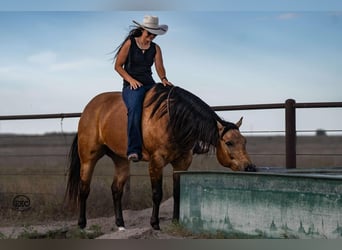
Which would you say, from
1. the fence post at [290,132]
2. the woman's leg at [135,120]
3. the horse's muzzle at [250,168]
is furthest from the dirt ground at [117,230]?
the fence post at [290,132]

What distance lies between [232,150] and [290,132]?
Answer: 1155 mm

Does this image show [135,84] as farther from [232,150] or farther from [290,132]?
[290,132]

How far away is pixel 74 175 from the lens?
18.4 feet

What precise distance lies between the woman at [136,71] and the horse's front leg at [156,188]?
0.52 feet

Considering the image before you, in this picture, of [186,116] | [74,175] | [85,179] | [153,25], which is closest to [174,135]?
[186,116]

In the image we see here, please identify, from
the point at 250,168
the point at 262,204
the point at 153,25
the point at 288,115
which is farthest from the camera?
the point at 288,115

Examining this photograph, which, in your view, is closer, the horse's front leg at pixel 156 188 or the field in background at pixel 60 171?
the horse's front leg at pixel 156 188

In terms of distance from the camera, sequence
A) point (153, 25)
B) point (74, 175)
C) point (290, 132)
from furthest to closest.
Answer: point (290, 132) → point (74, 175) → point (153, 25)

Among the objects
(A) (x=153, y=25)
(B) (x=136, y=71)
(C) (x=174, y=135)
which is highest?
(A) (x=153, y=25)

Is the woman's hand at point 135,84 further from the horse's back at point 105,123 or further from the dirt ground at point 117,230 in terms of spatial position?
the dirt ground at point 117,230

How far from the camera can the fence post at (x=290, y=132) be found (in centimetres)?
569

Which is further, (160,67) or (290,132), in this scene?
(290,132)

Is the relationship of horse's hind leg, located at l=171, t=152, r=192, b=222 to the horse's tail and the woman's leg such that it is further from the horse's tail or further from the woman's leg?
the horse's tail

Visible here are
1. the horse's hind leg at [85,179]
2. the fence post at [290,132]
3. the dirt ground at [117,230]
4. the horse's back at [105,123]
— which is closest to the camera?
the dirt ground at [117,230]
